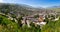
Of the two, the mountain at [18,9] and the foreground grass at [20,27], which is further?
the mountain at [18,9]

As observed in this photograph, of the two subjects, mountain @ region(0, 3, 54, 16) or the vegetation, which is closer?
the vegetation

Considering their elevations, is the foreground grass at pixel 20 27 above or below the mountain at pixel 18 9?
below

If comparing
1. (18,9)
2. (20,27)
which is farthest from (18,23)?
(18,9)

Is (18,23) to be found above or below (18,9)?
below

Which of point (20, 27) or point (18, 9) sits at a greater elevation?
point (18, 9)

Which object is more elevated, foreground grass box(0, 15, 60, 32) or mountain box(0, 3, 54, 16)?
mountain box(0, 3, 54, 16)

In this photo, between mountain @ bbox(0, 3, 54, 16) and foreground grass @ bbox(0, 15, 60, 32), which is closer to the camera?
foreground grass @ bbox(0, 15, 60, 32)

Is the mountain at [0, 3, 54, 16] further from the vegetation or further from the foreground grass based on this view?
the foreground grass

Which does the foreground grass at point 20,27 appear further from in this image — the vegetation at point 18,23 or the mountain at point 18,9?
the mountain at point 18,9

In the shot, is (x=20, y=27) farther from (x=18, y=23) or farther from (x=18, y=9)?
(x=18, y=9)

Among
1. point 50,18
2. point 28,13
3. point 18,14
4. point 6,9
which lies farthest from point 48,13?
point 6,9

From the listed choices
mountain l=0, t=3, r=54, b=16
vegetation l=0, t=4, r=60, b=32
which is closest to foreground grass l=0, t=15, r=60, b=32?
vegetation l=0, t=4, r=60, b=32

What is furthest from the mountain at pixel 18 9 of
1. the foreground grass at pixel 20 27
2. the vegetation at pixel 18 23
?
the foreground grass at pixel 20 27
